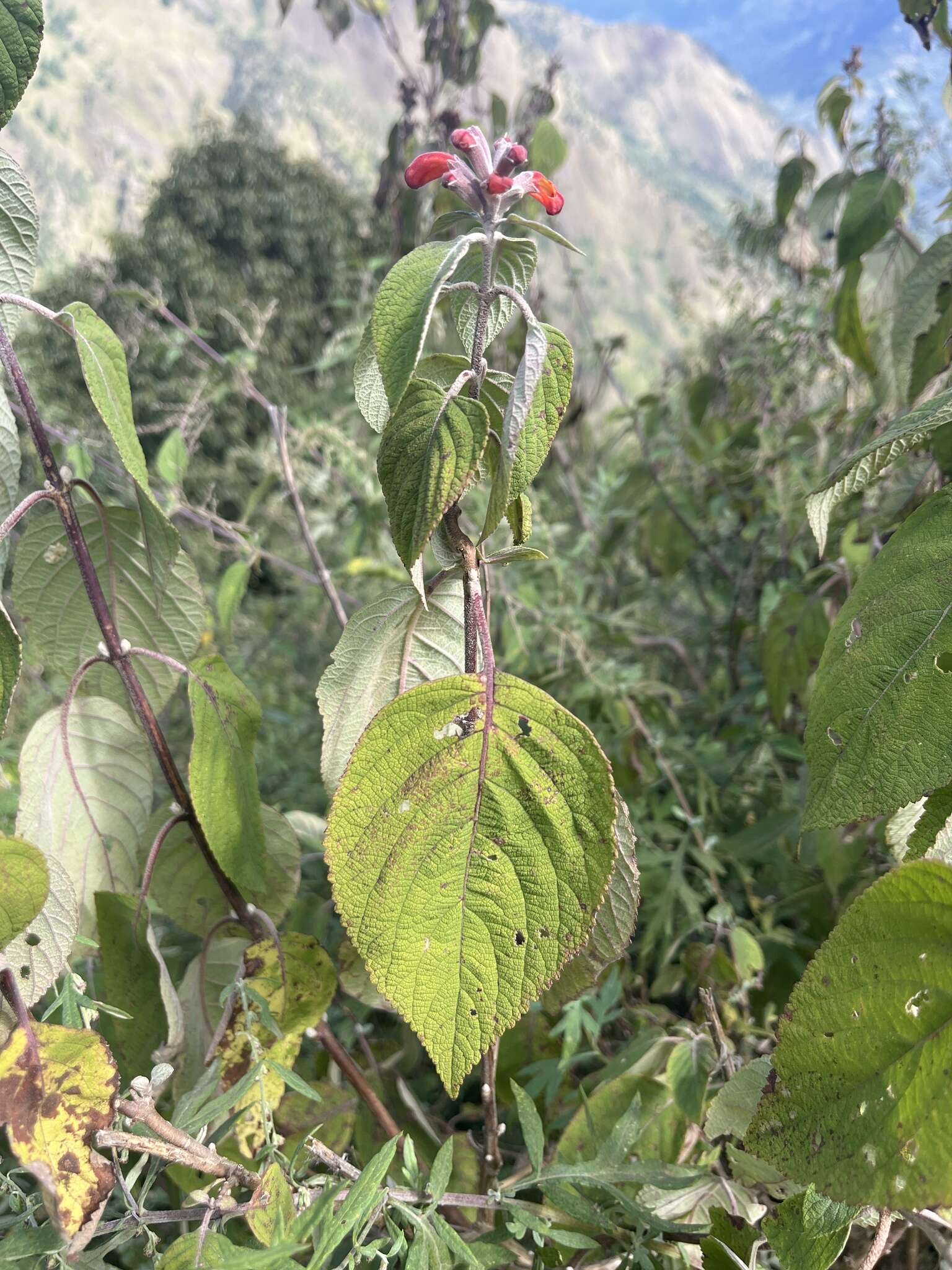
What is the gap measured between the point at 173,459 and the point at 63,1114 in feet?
3.82

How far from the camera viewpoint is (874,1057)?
351 millimetres

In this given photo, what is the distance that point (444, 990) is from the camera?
0.43m

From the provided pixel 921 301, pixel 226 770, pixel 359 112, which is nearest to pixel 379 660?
pixel 226 770

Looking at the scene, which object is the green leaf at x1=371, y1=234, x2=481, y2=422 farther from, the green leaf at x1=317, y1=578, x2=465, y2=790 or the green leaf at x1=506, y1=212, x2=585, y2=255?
the green leaf at x1=317, y1=578, x2=465, y2=790

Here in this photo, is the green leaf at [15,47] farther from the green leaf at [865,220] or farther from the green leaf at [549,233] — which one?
Result: the green leaf at [865,220]

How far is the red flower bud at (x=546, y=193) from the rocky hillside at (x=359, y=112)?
12132mm

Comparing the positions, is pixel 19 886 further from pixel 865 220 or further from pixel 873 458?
pixel 865 220

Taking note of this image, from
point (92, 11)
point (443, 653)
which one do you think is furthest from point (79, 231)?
point (443, 653)

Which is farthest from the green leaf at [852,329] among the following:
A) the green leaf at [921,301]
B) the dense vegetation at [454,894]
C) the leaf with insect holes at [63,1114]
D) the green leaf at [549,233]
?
the leaf with insect holes at [63,1114]

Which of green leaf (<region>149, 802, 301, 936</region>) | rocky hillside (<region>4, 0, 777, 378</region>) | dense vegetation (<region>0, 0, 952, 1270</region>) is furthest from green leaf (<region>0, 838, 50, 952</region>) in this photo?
rocky hillside (<region>4, 0, 777, 378</region>)

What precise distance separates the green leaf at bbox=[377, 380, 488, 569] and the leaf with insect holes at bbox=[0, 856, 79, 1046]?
0.30 metres

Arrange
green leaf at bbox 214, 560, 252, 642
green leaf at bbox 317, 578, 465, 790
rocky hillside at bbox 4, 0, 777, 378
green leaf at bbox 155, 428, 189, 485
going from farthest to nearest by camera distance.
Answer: rocky hillside at bbox 4, 0, 777, 378 < green leaf at bbox 155, 428, 189, 485 < green leaf at bbox 214, 560, 252, 642 < green leaf at bbox 317, 578, 465, 790

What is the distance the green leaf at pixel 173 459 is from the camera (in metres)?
1.36

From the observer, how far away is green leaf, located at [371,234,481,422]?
0.38 meters
